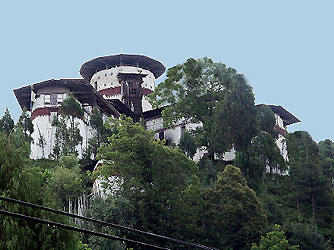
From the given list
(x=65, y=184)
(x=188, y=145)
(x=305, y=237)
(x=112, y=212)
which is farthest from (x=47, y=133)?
(x=305, y=237)

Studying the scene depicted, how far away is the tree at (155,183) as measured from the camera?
37719 millimetres

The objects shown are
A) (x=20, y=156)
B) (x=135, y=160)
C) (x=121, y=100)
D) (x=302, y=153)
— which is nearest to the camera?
(x=20, y=156)

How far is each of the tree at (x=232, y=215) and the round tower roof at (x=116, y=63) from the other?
33971 millimetres

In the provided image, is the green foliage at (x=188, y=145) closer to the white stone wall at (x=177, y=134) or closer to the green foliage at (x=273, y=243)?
the white stone wall at (x=177, y=134)

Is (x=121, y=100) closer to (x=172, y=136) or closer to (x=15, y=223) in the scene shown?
(x=172, y=136)

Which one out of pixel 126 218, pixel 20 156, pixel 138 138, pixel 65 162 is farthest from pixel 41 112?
pixel 20 156

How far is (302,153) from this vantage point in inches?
1977

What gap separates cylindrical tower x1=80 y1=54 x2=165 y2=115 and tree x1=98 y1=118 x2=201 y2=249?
2468cm

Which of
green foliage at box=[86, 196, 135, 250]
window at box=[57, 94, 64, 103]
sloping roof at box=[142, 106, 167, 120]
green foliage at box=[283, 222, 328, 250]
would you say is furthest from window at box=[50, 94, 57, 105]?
green foliage at box=[283, 222, 328, 250]

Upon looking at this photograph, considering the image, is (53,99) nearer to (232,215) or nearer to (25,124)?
(25,124)

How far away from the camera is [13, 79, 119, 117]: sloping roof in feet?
185

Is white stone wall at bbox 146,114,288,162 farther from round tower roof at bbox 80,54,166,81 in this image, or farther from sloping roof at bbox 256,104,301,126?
round tower roof at bbox 80,54,166,81

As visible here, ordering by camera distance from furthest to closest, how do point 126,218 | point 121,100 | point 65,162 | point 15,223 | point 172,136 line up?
point 121,100 < point 172,136 < point 65,162 < point 126,218 < point 15,223

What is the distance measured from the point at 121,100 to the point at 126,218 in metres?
32.4
